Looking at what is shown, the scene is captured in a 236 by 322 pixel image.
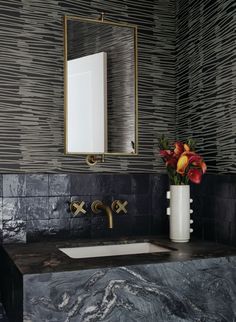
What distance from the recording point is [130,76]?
226 centimetres

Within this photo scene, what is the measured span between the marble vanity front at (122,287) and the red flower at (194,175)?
1.13 feet

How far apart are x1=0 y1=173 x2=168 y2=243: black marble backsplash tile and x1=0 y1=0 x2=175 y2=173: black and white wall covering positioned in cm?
6

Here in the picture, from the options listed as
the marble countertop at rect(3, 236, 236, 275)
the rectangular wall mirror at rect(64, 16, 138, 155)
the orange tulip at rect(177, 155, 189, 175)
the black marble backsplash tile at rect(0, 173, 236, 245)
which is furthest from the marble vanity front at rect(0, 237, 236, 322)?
the rectangular wall mirror at rect(64, 16, 138, 155)

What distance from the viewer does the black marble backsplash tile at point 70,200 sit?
2.00 metres

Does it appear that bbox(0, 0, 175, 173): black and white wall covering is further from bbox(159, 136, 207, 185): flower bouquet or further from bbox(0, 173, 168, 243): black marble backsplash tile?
bbox(159, 136, 207, 185): flower bouquet

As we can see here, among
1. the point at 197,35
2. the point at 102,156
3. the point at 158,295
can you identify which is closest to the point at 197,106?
the point at 197,35

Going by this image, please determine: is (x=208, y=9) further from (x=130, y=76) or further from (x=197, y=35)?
(x=130, y=76)

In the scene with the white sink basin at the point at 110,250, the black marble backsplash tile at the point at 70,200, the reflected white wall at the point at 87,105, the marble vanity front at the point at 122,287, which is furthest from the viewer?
the reflected white wall at the point at 87,105

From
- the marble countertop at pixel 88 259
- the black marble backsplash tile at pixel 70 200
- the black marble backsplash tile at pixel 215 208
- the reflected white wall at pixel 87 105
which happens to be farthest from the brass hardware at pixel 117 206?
the black marble backsplash tile at pixel 215 208

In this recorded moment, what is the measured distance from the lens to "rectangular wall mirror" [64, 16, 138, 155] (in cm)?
212

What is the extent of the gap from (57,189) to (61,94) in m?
0.48

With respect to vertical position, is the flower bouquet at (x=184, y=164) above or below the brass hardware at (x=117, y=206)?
above

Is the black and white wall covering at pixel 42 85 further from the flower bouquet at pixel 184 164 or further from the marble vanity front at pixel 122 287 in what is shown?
the marble vanity front at pixel 122 287

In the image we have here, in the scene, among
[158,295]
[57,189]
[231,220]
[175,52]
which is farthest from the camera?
[175,52]
